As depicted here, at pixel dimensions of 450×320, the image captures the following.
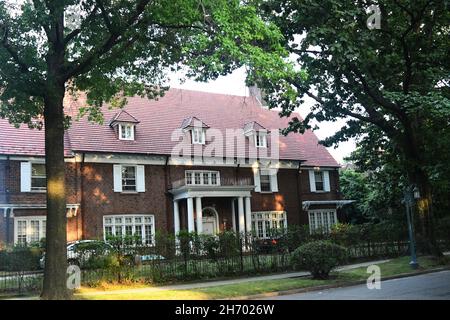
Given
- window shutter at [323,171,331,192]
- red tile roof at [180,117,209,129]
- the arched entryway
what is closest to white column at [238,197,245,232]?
the arched entryway

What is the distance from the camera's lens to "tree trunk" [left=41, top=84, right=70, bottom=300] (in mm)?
13867

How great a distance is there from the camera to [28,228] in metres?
28.3

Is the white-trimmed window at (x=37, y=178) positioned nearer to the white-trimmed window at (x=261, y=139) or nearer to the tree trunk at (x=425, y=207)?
the white-trimmed window at (x=261, y=139)

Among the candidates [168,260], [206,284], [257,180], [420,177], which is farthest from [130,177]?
[420,177]

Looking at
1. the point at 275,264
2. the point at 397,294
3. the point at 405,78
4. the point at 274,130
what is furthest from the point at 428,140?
the point at 274,130

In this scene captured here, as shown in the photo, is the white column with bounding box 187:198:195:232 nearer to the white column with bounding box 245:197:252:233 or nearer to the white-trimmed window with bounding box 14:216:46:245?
the white column with bounding box 245:197:252:233

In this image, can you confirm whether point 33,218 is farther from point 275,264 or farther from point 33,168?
point 275,264

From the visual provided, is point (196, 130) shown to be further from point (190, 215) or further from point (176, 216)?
point (190, 215)

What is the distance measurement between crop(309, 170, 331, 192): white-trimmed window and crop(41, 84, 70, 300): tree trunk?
1085 inches

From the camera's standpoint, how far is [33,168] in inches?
1143

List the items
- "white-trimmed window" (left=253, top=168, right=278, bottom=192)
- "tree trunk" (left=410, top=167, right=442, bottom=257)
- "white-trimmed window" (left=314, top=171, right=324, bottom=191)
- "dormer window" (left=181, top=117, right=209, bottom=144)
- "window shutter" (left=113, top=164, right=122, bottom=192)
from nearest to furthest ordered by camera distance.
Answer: "tree trunk" (left=410, top=167, right=442, bottom=257), "window shutter" (left=113, top=164, right=122, bottom=192), "dormer window" (left=181, top=117, right=209, bottom=144), "white-trimmed window" (left=253, top=168, right=278, bottom=192), "white-trimmed window" (left=314, top=171, right=324, bottom=191)

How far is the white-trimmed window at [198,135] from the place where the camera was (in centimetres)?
3489

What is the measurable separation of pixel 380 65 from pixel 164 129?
18.2 m

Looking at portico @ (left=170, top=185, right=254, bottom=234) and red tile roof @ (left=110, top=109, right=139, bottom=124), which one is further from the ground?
red tile roof @ (left=110, top=109, right=139, bottom=124)
